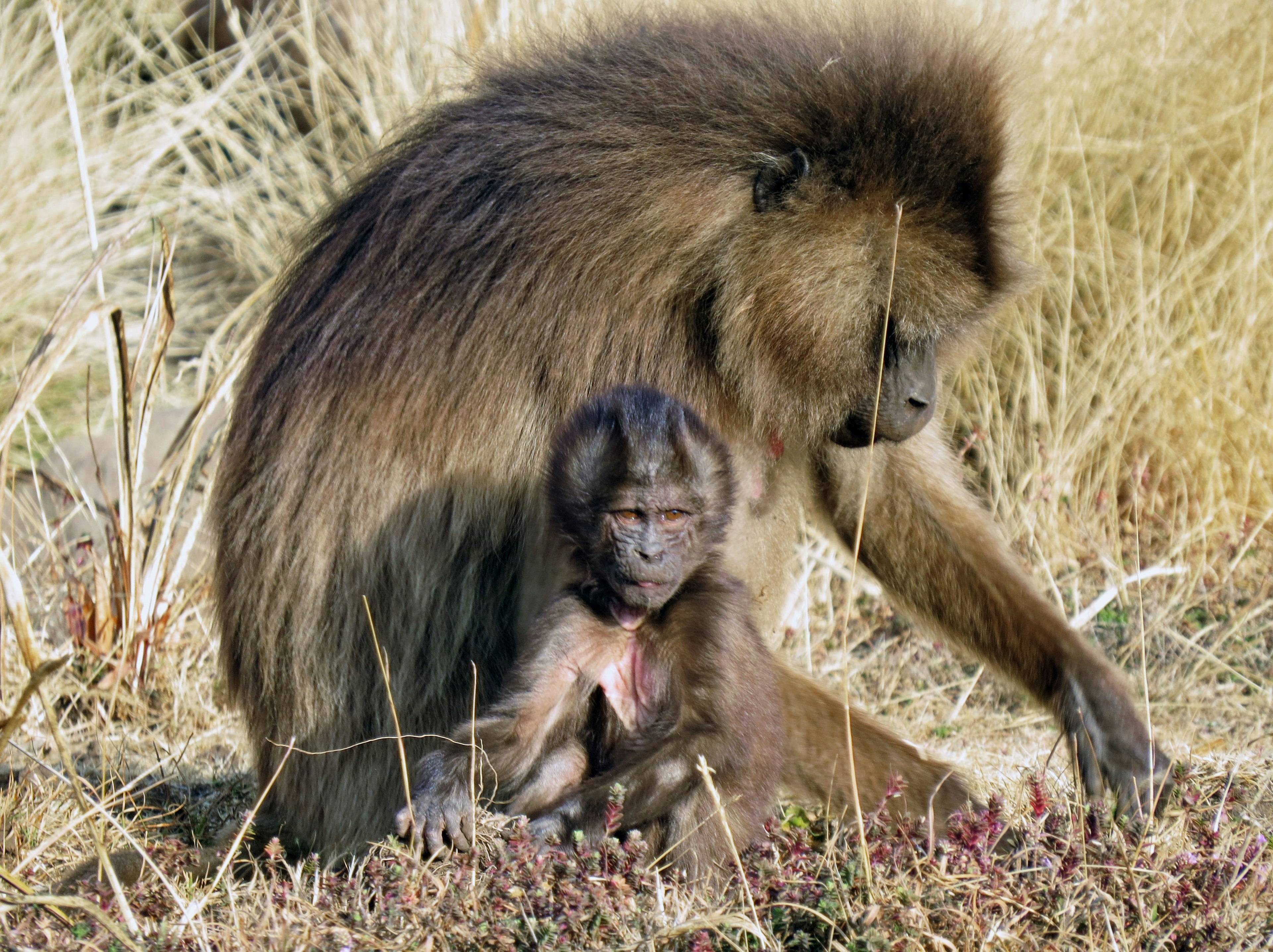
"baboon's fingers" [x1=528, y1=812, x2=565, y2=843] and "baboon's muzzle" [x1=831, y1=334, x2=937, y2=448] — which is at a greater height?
"baboon's muzzle" [x1=831, y1=334, x2=937, y2=448]

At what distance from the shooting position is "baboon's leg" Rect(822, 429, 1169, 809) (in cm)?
352

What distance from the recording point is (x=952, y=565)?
3.78 m

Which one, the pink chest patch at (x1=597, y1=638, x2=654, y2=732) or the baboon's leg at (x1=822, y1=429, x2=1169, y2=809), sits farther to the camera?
the baboon's leg at (x1=822, y1=429, x2=1169, y2=809)

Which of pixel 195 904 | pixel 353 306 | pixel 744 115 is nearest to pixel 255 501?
pixel 353 306

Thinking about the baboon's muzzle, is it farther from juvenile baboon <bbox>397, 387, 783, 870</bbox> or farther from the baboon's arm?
the baboon's arm

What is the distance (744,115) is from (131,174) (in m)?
6.57

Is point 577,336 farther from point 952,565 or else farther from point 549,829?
point 952,565

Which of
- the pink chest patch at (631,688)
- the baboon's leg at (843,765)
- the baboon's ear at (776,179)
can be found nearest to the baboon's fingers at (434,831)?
the pink chest patch at (631,688)

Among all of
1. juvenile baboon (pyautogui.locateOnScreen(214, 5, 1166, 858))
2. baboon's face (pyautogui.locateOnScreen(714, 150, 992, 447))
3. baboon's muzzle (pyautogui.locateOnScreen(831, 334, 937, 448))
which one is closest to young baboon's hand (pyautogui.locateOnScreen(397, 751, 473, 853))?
juvenile baboon (pyautogui.locateOnScreen(214, 5, 1166, 858))

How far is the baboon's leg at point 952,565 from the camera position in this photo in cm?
352

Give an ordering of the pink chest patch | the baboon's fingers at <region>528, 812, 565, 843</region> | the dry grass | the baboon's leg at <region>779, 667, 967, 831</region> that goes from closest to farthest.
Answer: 1. the dry grass
2. the baboon's fingers at <region>528, 812, 565, 843</region>
3. the pink chest patch
4. the baboon's leg at <region>779, 667, 967, 831</region>

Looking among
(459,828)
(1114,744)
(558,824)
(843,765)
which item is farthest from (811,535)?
(459,828)

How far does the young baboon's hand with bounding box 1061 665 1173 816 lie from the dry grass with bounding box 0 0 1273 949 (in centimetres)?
10

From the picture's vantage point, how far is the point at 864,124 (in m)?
3.12
